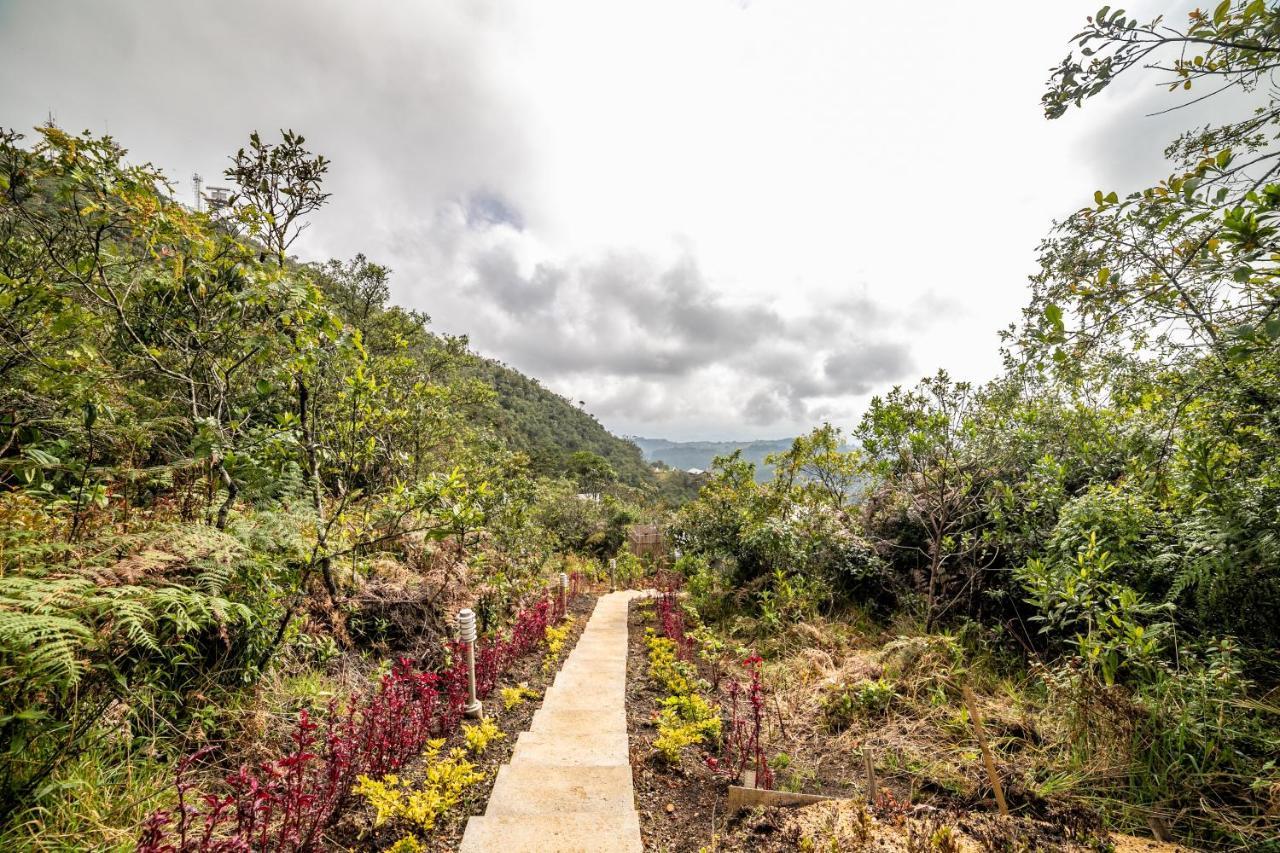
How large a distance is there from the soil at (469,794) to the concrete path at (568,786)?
0.35 ft

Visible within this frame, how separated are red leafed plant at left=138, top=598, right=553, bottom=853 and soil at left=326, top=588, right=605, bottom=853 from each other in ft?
0.46

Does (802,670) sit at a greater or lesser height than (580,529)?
lesser

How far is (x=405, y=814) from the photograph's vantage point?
251 centimetres

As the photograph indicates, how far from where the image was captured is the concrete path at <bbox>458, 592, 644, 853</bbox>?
257 centimetres

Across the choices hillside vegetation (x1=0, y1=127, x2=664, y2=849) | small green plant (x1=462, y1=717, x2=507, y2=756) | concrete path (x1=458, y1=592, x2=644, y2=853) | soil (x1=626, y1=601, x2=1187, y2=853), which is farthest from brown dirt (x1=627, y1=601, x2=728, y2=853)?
hillside vegetation (x1=0, y1=127, x2=664, y2=849)

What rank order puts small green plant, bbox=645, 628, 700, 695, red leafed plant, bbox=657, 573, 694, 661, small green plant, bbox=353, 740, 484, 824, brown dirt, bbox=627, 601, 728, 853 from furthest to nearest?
red leafed plant, bbox=657, 573, 694, 661
small green plant, bbox=645, 628, 700, 695
brown dirt, bbox=627, 601, 728, 853
small green plant, bbox=353, 740, 484, 824

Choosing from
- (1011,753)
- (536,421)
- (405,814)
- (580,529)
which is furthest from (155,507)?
(536,421)

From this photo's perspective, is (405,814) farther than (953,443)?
No

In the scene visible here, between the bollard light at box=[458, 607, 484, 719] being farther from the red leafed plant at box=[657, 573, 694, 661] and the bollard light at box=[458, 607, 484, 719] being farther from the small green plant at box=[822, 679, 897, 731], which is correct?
the small green plant at box=[822, 679, 897, 731]

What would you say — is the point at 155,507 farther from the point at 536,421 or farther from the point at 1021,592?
the point at 536,421

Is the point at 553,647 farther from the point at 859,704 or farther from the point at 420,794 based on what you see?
the point at 859,704

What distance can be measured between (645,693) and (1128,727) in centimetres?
385

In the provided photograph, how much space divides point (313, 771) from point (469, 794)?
976 millimetres

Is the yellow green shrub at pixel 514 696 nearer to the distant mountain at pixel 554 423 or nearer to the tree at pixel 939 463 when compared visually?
the tree at pixel 939 463
